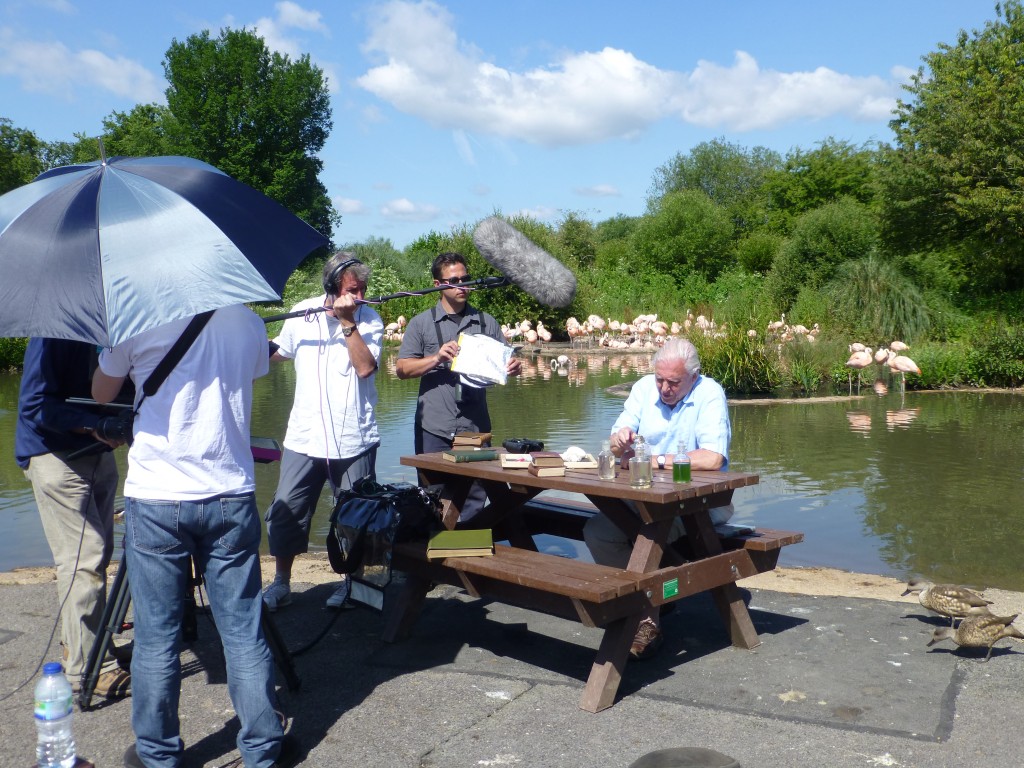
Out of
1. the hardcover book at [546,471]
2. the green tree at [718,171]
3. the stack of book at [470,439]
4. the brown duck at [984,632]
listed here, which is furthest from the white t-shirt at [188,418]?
the green tree at [718,171]

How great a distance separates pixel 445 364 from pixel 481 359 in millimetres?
316

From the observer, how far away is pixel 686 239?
51.2 m

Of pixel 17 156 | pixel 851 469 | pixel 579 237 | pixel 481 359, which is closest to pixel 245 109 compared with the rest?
pixel 17 156

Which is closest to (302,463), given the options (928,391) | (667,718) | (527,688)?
(527,688)

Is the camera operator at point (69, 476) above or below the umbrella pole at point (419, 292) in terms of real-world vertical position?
below

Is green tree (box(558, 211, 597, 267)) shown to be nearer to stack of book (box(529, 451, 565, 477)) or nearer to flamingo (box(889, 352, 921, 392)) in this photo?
flamingo (box(889, 352, 921, 392))

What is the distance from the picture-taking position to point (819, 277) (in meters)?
32.8

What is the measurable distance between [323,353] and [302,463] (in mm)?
648

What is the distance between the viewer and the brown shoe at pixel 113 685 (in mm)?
A: 4621

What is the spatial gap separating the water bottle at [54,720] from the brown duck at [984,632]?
400 centimetres

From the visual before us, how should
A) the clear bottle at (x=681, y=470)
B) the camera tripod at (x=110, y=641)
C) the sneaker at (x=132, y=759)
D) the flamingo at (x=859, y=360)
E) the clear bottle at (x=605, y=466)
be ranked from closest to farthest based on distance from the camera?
the sneaker at (x=132, y=759) → the camera tripod at (x=110, y=641) → the clear bottle at (x=681, y=470) → the clear bottle at (x=605, y=466) → the flamingo at (x=859, y=360)

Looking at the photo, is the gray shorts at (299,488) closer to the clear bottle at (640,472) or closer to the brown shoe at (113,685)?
the brown shoe at (113,685)

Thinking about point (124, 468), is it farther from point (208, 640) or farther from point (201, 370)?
point (201, 370)

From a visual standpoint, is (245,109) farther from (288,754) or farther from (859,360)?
(288,754)
